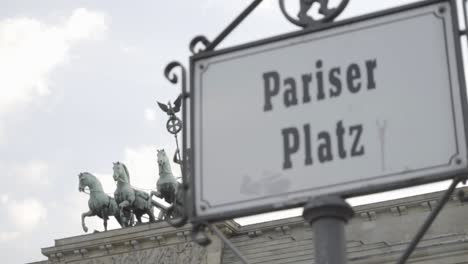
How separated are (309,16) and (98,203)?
39.5 metres

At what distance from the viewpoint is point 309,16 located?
342cm

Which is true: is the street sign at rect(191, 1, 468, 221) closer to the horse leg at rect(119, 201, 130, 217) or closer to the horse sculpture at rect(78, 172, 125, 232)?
the horse sculpture at rect(78, 172, 125, 232)

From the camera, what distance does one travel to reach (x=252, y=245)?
3844 centimetres

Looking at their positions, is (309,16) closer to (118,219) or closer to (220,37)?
(220,37)

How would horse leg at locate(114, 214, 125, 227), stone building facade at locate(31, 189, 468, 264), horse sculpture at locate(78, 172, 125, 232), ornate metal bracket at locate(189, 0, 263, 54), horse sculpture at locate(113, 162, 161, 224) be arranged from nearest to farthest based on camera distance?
ornate metal bracket at locate(189, 0, 263, 54) < stone building facade at locate(31, 189, 468, 264) < horse leg at locate(114, 214, 125, 227) < horse sculpture at locate(113, 162, 161, 224) < horse sculpture at locate(78, 172, 125, 232)

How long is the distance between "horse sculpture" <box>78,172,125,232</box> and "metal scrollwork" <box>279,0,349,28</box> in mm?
38597

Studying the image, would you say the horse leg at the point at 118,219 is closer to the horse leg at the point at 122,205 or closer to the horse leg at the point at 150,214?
the horse leg at the point at 122,205

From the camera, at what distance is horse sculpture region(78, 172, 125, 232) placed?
42.3m

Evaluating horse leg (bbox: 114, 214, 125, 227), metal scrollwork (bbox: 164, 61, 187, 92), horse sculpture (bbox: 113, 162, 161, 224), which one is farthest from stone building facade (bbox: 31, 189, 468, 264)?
metal scrollwork (bbox: 164, 61, 187, 92)

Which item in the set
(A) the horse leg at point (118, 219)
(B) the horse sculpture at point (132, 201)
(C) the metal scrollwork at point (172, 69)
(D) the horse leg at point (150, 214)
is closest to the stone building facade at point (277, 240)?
(A) the horse leg at point (118, 219)

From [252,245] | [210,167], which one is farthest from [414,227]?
[210,167]

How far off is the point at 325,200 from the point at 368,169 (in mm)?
140

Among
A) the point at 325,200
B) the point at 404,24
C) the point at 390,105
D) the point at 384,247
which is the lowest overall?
the point at 325,200

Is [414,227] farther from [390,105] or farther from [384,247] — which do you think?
[390,105]
